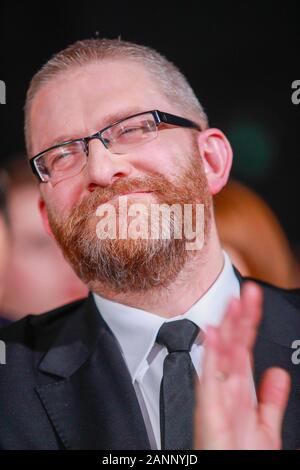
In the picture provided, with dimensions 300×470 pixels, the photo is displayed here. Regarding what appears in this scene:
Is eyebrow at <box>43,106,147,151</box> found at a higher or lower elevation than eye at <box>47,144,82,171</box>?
higher

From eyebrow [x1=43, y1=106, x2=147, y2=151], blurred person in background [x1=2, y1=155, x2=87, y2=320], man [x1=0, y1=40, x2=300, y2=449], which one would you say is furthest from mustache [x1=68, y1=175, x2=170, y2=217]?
blurred person in background [x1=2, y1=155, x2=87, y2=320]

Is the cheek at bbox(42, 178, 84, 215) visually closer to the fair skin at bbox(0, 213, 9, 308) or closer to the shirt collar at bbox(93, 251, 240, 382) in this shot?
the shirt collar at bbox(93, 251, 240, 382)

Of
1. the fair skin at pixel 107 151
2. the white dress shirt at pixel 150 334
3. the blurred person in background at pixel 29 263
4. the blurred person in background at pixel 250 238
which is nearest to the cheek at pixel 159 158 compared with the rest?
the fair skin at pixel 107 151

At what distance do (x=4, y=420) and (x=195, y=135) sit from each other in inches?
24.7

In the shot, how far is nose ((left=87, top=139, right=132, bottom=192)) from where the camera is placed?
1.05 metres

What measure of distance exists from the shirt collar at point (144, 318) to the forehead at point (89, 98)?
1.08 feet

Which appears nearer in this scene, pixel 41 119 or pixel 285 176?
pixel 41 119

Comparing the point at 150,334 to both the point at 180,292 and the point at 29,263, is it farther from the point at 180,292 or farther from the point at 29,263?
the point at 29,263

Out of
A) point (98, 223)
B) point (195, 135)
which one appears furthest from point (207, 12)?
point (98, 223)

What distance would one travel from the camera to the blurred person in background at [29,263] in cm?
166

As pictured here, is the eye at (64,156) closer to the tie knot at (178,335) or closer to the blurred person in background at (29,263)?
the tie knot at (178,335)

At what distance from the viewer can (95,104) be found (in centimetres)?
111

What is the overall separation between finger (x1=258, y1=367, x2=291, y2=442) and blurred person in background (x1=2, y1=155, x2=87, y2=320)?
2.93 ft
